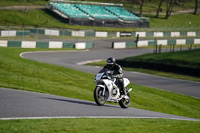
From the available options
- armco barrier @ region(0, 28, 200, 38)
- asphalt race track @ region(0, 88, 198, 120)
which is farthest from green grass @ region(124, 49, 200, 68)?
asphalt race track @ region(0, 88, 198, 120)

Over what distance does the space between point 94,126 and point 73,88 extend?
10385mm

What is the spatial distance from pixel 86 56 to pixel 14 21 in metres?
20.9

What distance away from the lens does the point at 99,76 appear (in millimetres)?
13531

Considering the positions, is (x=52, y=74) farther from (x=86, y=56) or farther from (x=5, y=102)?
(x=86, y=56)

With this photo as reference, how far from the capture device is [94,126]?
32.1 feet

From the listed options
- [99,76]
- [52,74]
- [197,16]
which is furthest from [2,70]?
[197,16]

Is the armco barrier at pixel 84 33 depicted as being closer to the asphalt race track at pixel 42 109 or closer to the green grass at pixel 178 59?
the green grass at pixel 178 59

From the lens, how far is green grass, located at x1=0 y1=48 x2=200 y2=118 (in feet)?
60.7

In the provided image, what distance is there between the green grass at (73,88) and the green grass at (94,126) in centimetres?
669

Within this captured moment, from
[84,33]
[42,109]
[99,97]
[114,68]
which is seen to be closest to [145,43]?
[84,33]

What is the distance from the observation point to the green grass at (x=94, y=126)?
8.91 metres

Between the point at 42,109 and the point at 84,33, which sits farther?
the point at 84,33

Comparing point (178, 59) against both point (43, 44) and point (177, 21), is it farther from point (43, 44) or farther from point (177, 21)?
point (177, 21)

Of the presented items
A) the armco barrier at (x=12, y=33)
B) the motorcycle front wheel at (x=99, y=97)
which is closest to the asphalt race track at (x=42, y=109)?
the motorcycle front wheel at (x=99, y=97)
